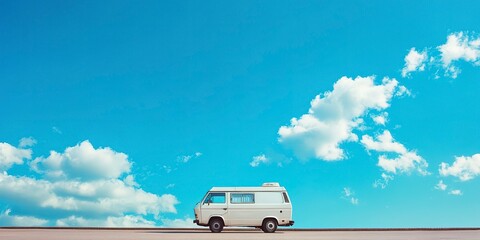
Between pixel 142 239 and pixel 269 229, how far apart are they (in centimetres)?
882

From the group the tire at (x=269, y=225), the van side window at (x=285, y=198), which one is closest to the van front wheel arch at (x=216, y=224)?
the tire at (x=269, y=225)

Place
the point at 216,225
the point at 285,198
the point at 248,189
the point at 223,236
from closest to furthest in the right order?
the point at 223,236 < the point at 216,225 < the point at 285,198 < the point at 248,189

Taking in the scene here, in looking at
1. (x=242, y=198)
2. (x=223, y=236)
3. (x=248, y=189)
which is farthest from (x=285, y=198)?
(x=223, y=236)

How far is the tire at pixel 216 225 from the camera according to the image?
940 inches

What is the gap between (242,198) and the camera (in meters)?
24.2

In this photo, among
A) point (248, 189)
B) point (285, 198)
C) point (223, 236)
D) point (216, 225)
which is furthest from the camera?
point (248, 189)

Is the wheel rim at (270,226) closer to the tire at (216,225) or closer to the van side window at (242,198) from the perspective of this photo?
the van side window at (242,198)

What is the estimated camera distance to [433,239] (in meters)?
17.5

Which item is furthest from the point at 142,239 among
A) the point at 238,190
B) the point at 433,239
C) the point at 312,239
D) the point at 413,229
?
the point at 413,229

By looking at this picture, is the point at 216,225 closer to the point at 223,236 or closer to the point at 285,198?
the point at 285,198

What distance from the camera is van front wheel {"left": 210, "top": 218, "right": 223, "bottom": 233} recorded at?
23.9 metres

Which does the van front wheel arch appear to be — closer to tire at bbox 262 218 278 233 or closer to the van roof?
the van roof

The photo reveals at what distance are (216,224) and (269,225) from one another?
2.69m

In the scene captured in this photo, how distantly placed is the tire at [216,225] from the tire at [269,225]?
219 centimetres
